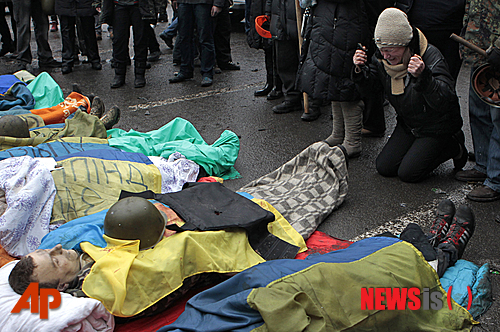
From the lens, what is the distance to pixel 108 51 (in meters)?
9.36

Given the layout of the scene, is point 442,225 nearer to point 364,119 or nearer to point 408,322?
point 408,322

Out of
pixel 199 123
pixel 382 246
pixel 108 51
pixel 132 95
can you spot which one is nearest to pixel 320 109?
pixel 199 123

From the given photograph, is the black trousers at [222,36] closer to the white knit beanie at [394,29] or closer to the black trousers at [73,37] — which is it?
the black trousers at [73,37]

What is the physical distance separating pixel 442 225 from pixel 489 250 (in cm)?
34

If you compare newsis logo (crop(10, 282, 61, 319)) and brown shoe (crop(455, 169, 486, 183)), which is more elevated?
newsis logo (crop(10, 282, 61, 319))

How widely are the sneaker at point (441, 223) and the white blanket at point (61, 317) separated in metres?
1.97

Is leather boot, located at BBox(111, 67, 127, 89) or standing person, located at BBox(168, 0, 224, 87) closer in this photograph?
standing person, located at BBox(168, 0, 224, 87)

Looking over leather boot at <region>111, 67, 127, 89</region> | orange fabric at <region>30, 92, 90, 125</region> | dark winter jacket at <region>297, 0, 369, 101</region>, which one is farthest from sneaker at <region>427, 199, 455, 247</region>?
leather boot at <region>111, 67, 127, 89</region>

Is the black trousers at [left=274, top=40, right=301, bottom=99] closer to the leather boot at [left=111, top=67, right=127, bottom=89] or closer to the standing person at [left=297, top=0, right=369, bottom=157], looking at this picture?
the standing person at [left=297, top=0, right=369, bottom=157]

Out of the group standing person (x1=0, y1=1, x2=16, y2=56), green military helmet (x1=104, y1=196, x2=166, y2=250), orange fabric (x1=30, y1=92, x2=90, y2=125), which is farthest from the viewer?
standing person (x1=0, y1=1, x2=16, y2=56)

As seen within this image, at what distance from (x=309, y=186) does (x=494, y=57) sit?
1564mm

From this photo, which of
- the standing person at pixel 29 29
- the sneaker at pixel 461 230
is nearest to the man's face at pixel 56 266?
the sneaker at pixel 461 230

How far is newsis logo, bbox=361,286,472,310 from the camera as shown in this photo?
2.13 meters

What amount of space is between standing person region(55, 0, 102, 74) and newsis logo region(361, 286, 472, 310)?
6.76m
